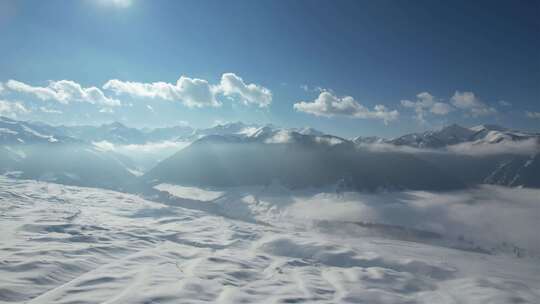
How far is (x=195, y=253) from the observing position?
188m

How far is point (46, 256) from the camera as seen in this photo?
148 m

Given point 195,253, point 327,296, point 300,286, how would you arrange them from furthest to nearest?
1. point 195,253
2. point 300,286
3. point 327,296

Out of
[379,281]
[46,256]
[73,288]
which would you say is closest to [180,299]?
[73,288]

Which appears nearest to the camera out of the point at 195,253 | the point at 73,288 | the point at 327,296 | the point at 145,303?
the point at 145,303

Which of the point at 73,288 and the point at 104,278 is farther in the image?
the point at 104,278

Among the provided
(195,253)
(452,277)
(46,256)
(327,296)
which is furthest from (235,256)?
(452,277)

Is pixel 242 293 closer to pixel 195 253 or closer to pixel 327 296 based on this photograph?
pixel 327 296

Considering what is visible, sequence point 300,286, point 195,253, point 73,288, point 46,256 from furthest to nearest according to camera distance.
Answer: point 195,253 → point 46,256 → point 300,286 → point 73,288

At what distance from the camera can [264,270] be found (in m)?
165

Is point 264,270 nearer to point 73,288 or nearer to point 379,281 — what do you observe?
point 379,281

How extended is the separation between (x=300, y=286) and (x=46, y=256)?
104 meters

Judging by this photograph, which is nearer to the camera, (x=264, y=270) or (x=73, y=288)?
(x=73, y=288)

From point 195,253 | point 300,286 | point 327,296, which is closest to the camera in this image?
point 327,296

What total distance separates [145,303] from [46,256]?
75.3 m
